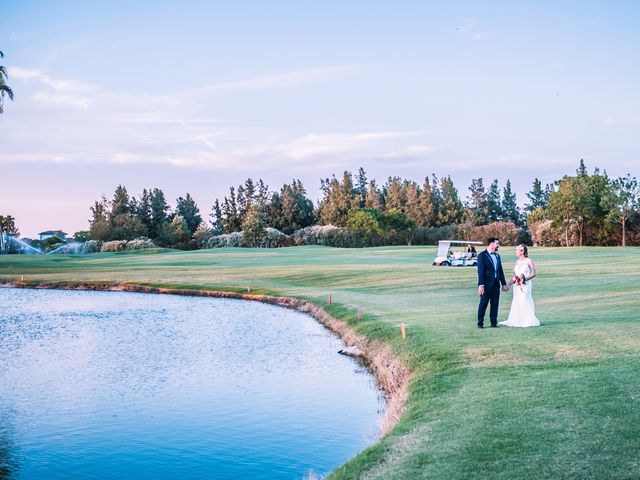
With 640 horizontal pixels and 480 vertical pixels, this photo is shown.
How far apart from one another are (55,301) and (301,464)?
3048 centimetres

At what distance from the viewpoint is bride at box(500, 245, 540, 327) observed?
18.5 m

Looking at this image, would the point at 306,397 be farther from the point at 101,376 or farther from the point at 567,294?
the point at 567,294

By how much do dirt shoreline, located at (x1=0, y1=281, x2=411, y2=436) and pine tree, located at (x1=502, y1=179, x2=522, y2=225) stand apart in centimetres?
10048

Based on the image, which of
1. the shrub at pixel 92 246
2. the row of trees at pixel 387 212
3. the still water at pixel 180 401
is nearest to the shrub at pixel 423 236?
the row of trees at pixel 387 212

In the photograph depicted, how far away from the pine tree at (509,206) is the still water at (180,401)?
11182cm

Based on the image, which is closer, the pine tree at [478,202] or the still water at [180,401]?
the still water at [180,401]

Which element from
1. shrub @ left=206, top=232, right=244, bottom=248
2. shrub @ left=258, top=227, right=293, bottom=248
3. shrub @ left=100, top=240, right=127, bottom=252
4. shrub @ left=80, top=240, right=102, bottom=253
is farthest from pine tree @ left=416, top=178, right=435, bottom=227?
shrub @ left=80, top=240, right=102, bottom=253

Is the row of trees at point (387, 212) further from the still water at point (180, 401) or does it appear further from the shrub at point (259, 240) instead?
the still water at point (180, 401)

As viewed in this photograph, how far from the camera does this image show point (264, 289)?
3916 cm

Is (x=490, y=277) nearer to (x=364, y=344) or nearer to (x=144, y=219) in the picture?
(x=364, y=344)

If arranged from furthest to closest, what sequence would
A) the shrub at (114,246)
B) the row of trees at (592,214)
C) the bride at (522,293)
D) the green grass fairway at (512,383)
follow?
1. the shrub at (114,246)
2. the row of trees at (592,214)
3. the bride at (522,293)
4. the green grass fairway at (512,383)

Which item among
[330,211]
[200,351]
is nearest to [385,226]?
[330,211]

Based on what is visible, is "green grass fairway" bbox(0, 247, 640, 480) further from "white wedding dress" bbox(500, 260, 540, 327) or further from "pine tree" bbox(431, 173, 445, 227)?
"pine tree" bbox(431, 173, 445, 227)

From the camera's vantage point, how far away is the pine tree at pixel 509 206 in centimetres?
13462
